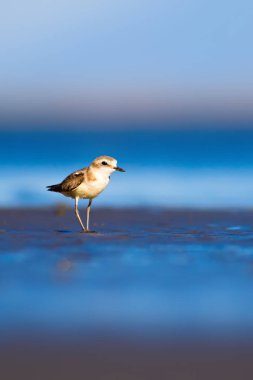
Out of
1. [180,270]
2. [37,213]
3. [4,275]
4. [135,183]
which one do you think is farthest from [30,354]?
[135,183]

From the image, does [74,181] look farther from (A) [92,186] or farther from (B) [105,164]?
(B) [105,164]

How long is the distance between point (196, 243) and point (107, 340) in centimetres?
538

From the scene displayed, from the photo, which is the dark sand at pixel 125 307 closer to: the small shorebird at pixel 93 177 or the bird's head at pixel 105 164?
the small shorebird at pixel 93 177

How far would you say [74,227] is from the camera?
13844 mm

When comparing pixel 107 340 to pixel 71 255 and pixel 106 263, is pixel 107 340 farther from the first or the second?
pixel 71 255

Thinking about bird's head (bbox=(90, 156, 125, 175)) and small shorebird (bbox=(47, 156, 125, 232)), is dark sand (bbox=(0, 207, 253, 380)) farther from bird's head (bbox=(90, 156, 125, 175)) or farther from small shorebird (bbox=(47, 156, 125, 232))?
bird's head (bbox=(90, 156, 125, 175))

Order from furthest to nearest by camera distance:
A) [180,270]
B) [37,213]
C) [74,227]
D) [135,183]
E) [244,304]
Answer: [135,183], [37,213], [74,227], [180,270], [244,304]

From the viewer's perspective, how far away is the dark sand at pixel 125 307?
4.91 m

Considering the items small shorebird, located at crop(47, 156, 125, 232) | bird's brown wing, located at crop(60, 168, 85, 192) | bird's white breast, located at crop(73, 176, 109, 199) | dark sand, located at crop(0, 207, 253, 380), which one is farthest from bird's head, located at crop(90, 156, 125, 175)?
dark sand, located at crop(0, 207, 253, 380)

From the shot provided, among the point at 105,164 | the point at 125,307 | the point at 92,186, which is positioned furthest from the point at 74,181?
the point at 125,307

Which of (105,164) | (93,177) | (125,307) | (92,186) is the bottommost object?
(125,307)

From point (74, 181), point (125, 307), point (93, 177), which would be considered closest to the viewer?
point (125, 307)

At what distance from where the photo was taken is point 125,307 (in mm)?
6402

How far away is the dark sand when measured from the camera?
4906mm
